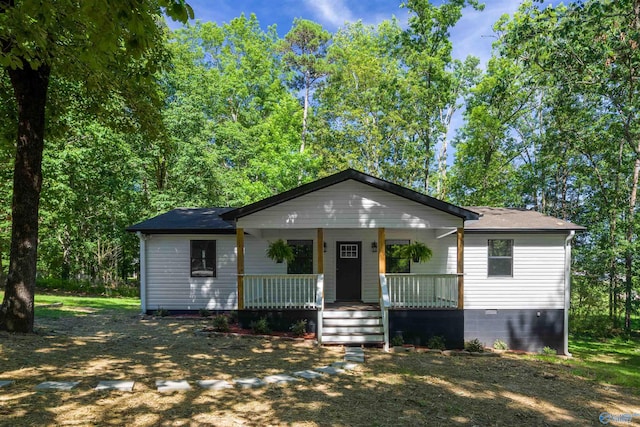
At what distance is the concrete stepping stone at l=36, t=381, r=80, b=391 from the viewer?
194 inches

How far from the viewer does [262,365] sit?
22.6 feet

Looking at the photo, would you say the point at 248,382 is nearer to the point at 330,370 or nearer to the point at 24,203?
the point at 330,370

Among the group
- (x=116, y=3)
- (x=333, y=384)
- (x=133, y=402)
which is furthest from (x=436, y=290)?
(x=116, y=3)

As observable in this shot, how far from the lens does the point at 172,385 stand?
17.5 ft

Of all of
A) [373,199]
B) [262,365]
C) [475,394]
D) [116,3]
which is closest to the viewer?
[116,3]

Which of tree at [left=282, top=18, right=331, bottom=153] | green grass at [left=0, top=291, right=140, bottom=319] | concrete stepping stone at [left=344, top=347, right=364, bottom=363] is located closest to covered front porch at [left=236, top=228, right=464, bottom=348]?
concrete stepping stone at [left=344, top=347, right=364, bottom=363]

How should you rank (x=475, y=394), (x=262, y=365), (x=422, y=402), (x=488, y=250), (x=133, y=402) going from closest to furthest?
1. (x=133, y=402)
2. (x=422, y=402)
3. (x=475, y=394)
4. (x=262, y=365)
5. (x=488, y=250)

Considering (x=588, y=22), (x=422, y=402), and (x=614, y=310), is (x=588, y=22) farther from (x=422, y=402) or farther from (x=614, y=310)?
(x=614, y=310)

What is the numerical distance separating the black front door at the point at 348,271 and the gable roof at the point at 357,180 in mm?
3581

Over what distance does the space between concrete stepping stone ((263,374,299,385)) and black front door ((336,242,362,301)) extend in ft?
22.6

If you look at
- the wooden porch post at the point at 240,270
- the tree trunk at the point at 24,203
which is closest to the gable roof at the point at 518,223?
the wooden porch post at the point at 240,270

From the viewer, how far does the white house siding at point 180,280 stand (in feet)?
42.4

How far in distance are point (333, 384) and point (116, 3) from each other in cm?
559

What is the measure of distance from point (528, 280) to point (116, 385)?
11.8 m
